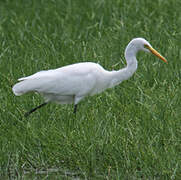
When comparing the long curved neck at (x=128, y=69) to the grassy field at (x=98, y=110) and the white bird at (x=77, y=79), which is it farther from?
the grassy field at (x=98, y=110)

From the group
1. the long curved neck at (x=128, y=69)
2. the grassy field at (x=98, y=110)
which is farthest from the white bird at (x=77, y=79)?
the grassy field at (x=98, y=110)

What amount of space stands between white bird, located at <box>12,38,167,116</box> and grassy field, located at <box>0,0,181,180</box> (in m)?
0.15

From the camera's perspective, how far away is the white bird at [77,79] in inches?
240

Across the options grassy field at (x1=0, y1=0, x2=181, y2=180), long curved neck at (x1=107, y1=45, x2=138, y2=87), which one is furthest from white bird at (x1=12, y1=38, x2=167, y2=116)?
grassy field at (x1=0, y1=0, x2=181, y2=180)

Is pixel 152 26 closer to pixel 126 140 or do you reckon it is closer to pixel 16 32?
pixel 16 32

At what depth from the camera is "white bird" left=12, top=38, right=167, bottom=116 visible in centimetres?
609

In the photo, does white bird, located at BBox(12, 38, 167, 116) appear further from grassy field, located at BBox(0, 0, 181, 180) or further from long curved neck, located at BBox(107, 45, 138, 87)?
grassy field, located at BBox(0, 0, 181, 180)

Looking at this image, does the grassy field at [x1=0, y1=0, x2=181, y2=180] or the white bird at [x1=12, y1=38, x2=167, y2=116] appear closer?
the grassy field at [x1=0, y1=0, x2=181, y2=180]

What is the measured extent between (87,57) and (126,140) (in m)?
2.34

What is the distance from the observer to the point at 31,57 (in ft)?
24.7

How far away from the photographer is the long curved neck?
20.1 feet

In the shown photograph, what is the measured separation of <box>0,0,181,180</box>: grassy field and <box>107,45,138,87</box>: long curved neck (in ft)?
0.57

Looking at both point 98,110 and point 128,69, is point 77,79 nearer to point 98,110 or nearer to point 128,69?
point 98,110

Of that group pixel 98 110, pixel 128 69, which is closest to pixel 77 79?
pixel 98 110
